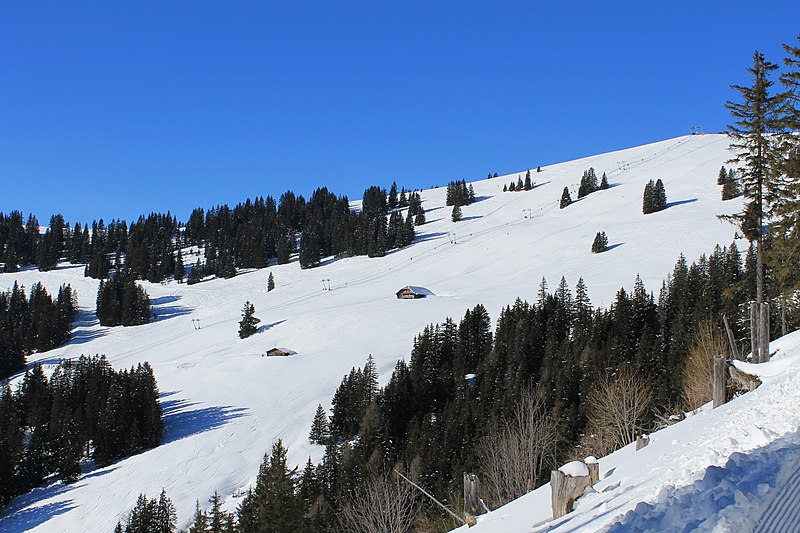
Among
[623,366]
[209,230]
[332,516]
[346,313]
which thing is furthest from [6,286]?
[623,366]

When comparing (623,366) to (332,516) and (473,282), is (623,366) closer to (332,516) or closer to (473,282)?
(332,516)

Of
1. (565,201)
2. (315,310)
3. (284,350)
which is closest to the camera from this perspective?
(284,350)

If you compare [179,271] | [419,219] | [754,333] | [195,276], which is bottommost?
[195,276]

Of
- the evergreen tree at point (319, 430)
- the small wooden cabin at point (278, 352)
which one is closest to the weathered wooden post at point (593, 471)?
the evergreen tree at point (319, 430)

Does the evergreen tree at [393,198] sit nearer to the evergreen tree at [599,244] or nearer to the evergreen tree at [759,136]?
the evergreen tree at [599,244]

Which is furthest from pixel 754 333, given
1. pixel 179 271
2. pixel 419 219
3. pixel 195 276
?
pixel 179 271

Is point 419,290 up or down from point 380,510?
up

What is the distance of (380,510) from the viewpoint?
28.0m

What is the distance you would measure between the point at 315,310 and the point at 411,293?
558 inches

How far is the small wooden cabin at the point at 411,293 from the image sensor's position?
8531 centimetres

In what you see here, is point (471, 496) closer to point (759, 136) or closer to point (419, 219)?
point (759, 136)

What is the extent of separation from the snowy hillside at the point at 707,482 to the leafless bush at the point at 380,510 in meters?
16.2

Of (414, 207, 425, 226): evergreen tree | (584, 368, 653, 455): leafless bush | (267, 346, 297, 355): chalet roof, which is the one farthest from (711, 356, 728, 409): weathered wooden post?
(414, 207, 425, 226): evergreen tree

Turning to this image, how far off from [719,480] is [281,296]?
99.4 meters
